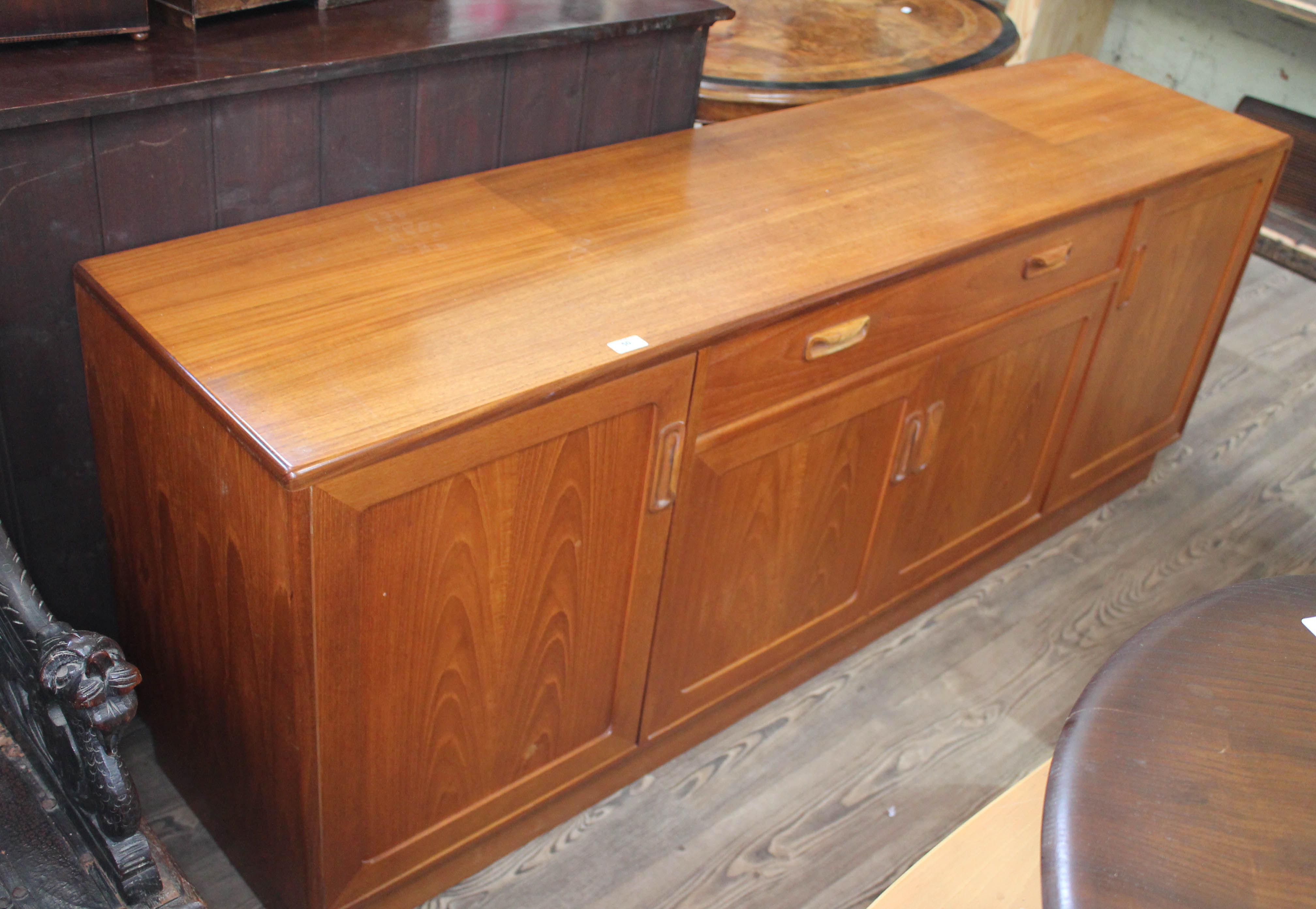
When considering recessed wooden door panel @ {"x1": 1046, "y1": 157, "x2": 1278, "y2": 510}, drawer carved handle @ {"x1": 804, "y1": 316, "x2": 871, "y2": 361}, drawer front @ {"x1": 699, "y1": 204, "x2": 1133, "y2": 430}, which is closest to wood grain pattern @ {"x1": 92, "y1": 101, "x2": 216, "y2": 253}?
drawer front @ {"x1": 699, "y1": 204, "x2": 1133, "y2": 430}

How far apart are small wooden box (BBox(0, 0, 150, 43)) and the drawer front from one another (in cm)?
81

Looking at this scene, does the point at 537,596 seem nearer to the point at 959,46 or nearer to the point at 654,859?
the point at 654,859

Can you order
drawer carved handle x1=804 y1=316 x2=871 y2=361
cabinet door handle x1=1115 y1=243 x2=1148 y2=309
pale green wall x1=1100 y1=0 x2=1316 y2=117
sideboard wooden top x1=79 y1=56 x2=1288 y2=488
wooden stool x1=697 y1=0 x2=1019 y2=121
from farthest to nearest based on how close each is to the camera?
1. pale green wall x1=1100 y1=0 x2=1316 y2=117
2. wooden stool x1=697 y1=0 x2=1019 y2=121
3. cabinet door handle x1=1115 y1=243 x2=1148 y2=309
4. drawer carved handle x1=804 y1=316 x2=871 y2=361
5. sideboard wooden top x1=79 y1=56 x2=1288 y2=488

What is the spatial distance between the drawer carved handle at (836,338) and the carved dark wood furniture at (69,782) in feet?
3.02

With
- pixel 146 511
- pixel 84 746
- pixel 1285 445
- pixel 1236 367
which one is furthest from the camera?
pixel 1236 367

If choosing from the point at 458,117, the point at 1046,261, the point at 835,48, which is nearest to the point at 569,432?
the point at 458,117

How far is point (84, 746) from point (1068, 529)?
2106 mm

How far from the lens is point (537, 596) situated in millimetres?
1559

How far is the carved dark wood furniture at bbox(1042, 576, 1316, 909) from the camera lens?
1.04 metres

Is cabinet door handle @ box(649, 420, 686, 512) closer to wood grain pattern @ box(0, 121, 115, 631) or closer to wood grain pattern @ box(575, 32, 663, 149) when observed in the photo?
wood grain pattern @ box(575, 32, 663, 149)

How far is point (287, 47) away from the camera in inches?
60.7

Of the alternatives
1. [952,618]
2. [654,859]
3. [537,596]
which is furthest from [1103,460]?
[537,596]

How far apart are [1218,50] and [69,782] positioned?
13.7ft

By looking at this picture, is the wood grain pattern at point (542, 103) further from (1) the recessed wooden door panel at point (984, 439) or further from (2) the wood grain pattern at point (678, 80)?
(1) the recessed wooden door panel at point (984, 439)
